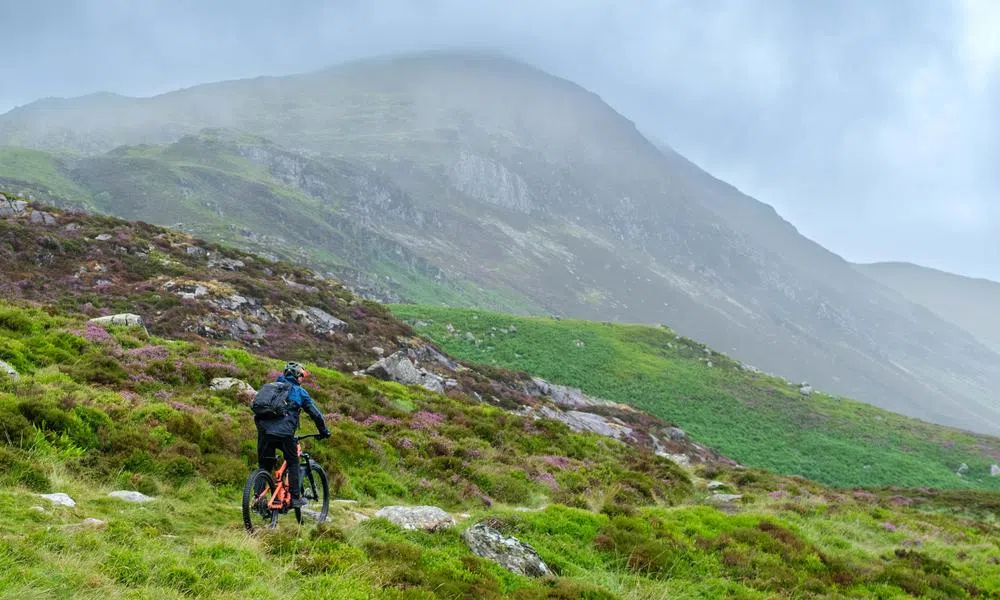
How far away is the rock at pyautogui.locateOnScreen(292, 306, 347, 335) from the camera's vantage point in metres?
38.0

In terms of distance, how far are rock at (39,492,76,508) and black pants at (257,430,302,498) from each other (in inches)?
122

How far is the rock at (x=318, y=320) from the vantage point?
38.0 meters

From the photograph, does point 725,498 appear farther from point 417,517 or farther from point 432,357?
point 432,357

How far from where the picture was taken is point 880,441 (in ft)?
180

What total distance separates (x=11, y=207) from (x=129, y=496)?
142 feet

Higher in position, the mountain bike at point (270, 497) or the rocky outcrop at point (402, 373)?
the mountain bike at point (270, 497)

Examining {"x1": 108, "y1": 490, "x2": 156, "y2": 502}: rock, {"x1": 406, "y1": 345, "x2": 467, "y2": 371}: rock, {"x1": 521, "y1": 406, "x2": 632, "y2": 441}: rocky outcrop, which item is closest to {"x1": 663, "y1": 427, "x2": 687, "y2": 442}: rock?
{"x1": 521, "y1": 406, "x2": 632, "y2": 441}: rocky outcrop

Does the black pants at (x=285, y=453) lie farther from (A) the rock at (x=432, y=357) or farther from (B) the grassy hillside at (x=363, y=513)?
(A) the rock at (x=432, y=357)

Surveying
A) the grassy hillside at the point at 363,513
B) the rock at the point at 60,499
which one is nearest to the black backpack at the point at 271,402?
the grassy hillside at the point at 363,513

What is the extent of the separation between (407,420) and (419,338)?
2379 cm

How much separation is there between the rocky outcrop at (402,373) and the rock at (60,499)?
76.5 ft

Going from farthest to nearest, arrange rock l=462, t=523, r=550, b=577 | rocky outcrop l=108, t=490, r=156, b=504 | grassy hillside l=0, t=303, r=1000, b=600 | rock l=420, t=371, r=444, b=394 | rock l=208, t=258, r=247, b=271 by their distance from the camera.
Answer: rock l=208, t=258, r=247, b=271 < rock l=420, t=371, r=444, b=394 < rock l=462, t=523, r=550, b=577 < rocky outcrop l=108, t=490, r=156, b=504 < grassy hillside l=0, t=303, r=1000, b=600

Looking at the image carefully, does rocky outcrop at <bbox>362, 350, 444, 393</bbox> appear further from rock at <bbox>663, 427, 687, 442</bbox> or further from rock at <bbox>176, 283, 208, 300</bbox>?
rock at <bbox>663, 427, 687, 442</bbox>

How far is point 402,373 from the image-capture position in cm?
3369
